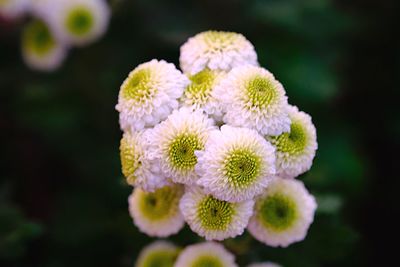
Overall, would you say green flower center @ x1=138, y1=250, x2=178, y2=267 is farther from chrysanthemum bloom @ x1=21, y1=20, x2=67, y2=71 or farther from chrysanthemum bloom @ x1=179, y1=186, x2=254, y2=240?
chrysanthemum bloom @ x1=21, y1=20, x2=67, y2=71

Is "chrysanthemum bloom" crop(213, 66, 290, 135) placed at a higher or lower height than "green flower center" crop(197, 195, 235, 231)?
higher

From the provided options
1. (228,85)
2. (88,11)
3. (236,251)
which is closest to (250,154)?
(228,85)

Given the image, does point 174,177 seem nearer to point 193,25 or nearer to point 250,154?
point 250,154

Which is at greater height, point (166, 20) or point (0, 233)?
point (166, 20)

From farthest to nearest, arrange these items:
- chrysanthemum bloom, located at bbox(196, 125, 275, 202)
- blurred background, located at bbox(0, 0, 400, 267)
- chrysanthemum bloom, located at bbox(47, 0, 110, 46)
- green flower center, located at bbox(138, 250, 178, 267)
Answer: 1. blurred background, located at bbox(0, 0, 400, 267)
2. chrysanthemum bloom, located at bbox(47, 0, 110, 46)
3. green flower center, located at bbox(138, 250, 178, 267)
4. chrysanthemum bloom, located at bbox(196, 125, 275, 202)

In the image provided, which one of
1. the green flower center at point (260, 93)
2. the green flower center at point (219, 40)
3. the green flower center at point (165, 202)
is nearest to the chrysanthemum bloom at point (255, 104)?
the green flower center at point (260, 93)

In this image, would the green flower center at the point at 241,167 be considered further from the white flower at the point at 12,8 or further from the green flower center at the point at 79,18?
the white flower at the point at 12,8

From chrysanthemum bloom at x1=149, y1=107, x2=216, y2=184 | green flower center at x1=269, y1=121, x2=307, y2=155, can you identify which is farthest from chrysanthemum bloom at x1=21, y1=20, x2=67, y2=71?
green flower center at x1=269, y1=121, x2=307, y2=155
